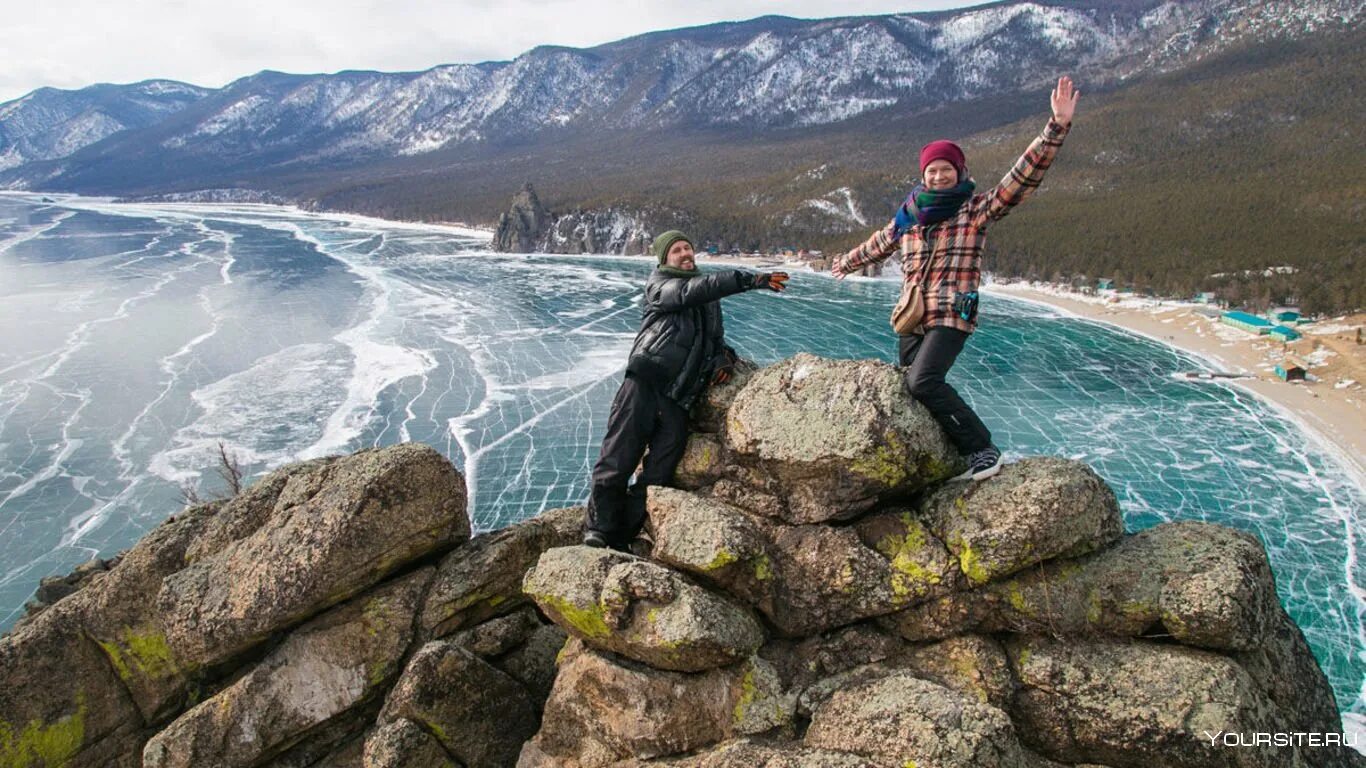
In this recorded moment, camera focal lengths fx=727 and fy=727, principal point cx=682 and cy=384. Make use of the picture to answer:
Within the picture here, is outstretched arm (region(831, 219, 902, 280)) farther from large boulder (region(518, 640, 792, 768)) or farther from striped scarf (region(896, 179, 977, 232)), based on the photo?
large boulder (region(518, 640, 792, 768))

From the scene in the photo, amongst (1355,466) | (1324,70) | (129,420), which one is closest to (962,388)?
(1355,466)

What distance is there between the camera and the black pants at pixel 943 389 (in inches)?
286

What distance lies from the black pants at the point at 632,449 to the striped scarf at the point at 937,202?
3429 mm

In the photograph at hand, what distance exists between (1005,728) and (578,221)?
154 m

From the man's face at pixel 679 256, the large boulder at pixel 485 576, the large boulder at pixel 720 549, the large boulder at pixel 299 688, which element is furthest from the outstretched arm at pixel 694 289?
the large boulder at pixel 299 688

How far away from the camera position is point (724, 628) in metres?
6.59

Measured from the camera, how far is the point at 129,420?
41125 millimetres

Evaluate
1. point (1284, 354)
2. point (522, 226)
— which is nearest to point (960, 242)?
point (1284, 354)

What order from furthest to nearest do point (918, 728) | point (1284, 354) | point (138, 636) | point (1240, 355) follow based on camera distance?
point (1240, 355), point (1284, 354), point (138, 636), point (918, 728)

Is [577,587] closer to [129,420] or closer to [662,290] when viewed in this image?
[662,290]

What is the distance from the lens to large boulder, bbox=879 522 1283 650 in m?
6.00

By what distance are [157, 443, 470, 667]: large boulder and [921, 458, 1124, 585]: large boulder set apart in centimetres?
594

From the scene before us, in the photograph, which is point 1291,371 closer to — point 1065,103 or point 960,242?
point 1065,103

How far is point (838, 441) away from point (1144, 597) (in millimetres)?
2912
